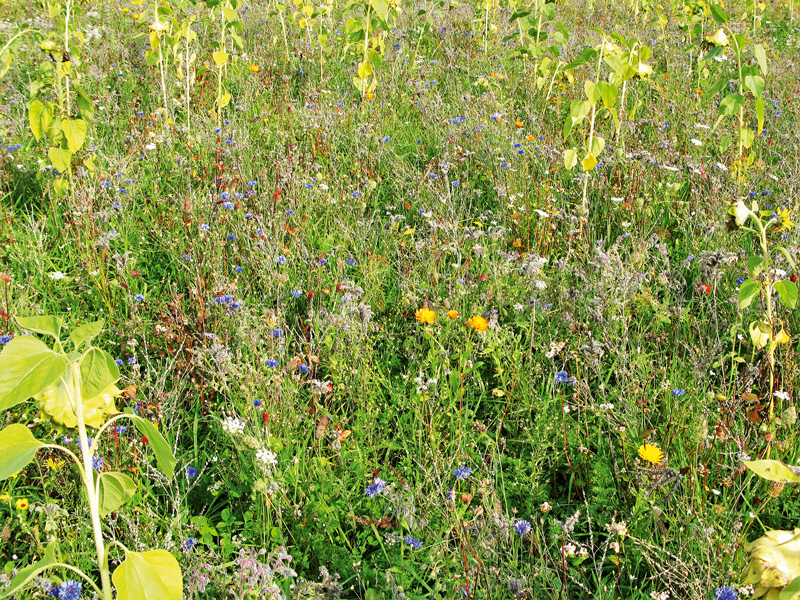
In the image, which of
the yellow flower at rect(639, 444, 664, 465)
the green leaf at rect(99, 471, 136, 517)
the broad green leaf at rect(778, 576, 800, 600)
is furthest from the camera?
the yellow flower at rect(639, 444, 664, 465)

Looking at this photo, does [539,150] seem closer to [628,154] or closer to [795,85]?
[628,154]

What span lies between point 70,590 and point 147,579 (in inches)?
26.6

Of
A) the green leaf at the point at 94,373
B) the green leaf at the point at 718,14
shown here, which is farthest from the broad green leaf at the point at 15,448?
the green leaf at the point at 718,14

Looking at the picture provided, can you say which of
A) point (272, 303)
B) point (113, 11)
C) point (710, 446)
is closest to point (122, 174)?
point (272, 303)

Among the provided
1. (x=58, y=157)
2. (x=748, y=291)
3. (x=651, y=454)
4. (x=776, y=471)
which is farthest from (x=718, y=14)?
(x=58, y=157)

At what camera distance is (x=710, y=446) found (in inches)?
76.1

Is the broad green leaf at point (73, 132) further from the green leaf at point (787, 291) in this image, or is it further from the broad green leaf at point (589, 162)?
the green leaf at point (787, 291)

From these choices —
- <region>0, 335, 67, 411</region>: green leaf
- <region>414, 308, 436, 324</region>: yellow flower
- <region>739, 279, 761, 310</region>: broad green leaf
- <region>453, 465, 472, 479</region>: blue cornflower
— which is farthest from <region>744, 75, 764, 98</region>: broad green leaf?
<region>0, 335, 67, 411</region>: green leaf

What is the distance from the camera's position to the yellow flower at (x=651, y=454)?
1.78m

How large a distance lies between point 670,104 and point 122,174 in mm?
3766

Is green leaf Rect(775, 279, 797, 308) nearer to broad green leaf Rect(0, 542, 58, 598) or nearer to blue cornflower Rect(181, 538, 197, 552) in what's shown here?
blue cornflower Rect(181, 538, 197, 552)

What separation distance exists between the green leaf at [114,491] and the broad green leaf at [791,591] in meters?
1.06

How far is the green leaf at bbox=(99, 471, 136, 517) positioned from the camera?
3.78ft

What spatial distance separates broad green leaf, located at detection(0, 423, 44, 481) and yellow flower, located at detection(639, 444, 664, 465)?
5.13 ft
